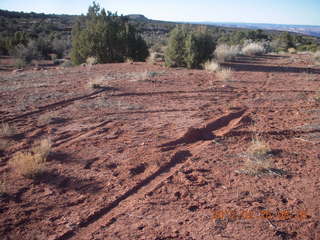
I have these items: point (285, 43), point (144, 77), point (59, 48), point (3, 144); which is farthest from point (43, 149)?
point (285, 43)

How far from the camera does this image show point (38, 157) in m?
4.47

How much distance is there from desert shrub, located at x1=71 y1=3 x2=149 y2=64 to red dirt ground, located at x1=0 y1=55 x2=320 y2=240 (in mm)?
10361

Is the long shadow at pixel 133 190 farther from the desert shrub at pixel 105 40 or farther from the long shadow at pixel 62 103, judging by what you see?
the desert shrub at pixel 105 40

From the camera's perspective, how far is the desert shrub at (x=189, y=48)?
14438mm

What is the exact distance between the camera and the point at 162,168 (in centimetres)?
447

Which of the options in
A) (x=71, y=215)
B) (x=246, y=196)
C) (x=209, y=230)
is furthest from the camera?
(x=246, y=196)

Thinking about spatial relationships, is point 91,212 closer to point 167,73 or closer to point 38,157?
point 38,157

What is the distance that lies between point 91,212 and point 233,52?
58.2 feet

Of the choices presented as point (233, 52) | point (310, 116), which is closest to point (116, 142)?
point (310, 116)

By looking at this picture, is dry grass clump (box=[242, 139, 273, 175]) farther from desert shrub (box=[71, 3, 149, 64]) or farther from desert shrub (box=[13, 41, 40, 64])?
desert shrub (box=[13, 41, 40, 64])

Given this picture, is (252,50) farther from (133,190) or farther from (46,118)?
(133,190)

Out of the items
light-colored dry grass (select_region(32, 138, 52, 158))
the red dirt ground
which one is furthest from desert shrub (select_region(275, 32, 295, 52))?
light-colored dry grass (select_region(32, 138, 52, 158))

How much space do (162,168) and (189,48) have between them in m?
10.9

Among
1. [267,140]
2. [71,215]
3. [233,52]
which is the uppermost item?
[233,52]
